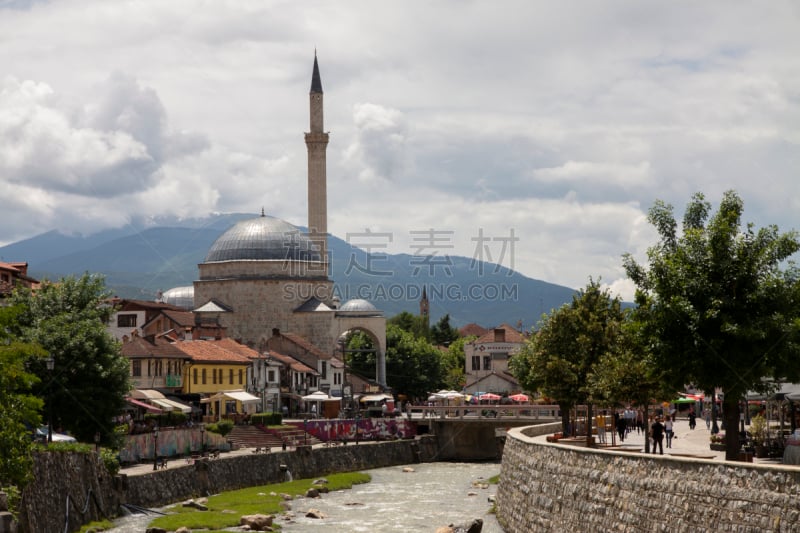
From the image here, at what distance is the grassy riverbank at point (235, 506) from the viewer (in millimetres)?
35531

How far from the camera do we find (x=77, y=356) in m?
37.7

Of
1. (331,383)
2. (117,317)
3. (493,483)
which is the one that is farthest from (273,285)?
(493,483)

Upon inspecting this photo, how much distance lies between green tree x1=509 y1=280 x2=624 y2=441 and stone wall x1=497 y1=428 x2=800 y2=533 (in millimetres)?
13730

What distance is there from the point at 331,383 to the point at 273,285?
10.9 m

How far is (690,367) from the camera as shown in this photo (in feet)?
84.5

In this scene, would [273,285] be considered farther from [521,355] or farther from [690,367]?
[690,367]

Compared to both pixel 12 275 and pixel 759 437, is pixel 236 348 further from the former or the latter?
pixel 759 437

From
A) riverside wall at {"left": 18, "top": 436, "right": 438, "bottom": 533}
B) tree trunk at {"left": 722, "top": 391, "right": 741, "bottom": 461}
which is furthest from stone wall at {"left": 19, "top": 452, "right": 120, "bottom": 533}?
tree trunk at {"left": 722, "top": 391, "right": 741, "bottom": 461}

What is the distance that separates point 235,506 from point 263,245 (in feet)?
204

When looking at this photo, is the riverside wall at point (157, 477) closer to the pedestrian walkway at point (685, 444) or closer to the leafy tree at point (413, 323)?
the pedestrian walkway at point (685, 444)

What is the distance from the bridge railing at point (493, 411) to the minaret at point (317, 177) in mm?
28402

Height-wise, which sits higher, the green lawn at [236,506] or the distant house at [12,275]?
the distant house at [12,275]

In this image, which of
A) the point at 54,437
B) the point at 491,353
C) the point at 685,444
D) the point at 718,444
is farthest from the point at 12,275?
the point at 491,353

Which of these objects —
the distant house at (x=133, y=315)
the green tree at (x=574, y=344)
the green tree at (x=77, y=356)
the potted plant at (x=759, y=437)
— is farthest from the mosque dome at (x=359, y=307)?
the potted plant at (x=759, y=437)
